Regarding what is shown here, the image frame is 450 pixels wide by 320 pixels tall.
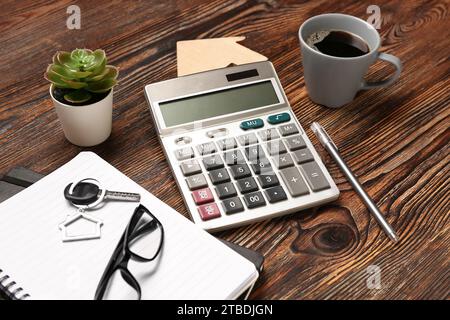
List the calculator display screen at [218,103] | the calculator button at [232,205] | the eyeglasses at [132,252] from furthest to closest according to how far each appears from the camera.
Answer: the calculator display screen at [218,103] → the calculator button at [232,205] → the eyeglasses at [132,252]

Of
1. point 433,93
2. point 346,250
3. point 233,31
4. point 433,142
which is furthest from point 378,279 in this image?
point 233,31

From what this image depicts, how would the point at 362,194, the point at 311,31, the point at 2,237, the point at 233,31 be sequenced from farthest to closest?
1. the point at 233,31
2. the point at 311,31
3. the point at 362,194
4. the point at 2,237

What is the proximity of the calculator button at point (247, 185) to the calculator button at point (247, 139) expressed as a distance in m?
0.06

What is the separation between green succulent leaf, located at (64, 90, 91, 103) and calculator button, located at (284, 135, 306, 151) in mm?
271

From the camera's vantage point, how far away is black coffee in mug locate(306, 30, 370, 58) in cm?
93

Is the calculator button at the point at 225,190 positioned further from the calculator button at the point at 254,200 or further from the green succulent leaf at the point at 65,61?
the green succulent leaf at the point at 65,61

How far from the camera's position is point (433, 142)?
36.2 inches

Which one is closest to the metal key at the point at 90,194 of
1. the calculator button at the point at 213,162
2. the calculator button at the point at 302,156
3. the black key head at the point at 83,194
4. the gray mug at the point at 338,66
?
the black key head at the point at 83,194

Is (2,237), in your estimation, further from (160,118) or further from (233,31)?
(233,31)

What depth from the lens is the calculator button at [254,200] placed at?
790 mm

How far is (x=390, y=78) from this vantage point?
0.95m

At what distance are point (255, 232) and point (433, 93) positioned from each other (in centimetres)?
40

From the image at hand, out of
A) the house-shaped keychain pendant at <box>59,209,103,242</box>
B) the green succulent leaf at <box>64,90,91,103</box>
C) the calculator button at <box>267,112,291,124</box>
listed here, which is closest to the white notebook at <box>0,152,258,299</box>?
the house-shaped keychain pendant at <box>59,209,103,242</box>

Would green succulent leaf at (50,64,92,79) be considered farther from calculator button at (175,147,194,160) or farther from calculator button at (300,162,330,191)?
calculator button at (300,162,330,191)
